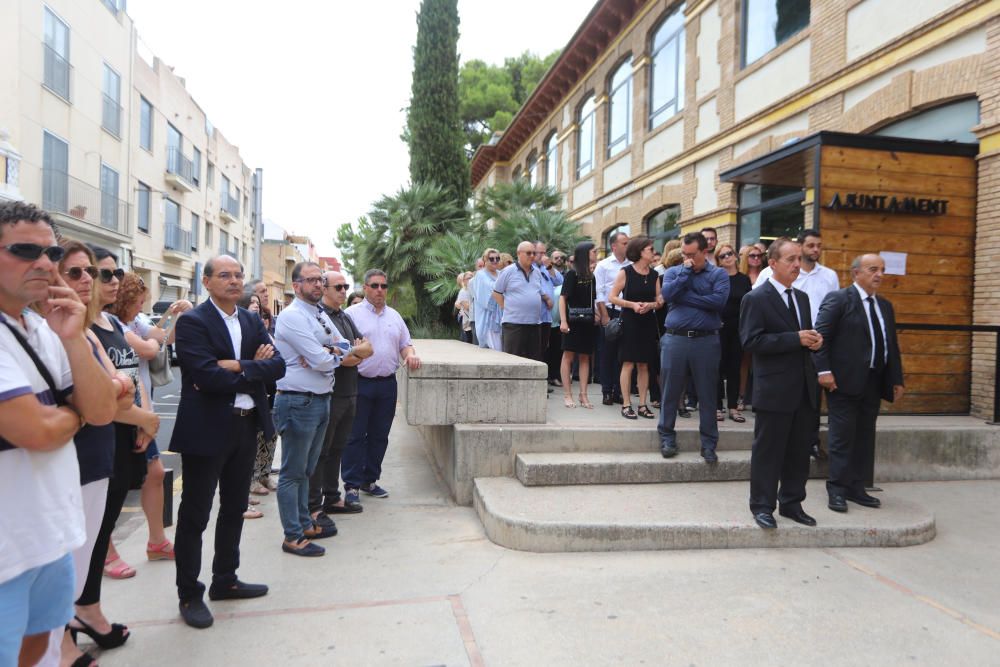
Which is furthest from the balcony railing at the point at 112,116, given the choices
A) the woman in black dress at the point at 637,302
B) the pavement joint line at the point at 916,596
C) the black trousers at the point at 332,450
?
the pavement joint line at the point at 916,596

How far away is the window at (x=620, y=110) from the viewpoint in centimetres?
1686

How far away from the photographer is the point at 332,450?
17.2ft

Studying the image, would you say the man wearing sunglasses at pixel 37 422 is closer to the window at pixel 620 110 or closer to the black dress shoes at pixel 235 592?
the black dress shoes at pixel 235 592

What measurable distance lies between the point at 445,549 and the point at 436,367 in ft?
5.54

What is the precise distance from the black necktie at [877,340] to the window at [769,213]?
191 inches

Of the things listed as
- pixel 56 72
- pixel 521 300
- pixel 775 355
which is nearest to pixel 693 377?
pixel 775 355

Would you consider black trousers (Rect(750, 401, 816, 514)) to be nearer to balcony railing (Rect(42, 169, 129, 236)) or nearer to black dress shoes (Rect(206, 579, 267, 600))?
black dress shoes (Rect(206, 579, 267, 600))

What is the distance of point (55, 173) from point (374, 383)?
21.5 metres

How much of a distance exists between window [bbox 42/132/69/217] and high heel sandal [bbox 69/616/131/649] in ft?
73.6

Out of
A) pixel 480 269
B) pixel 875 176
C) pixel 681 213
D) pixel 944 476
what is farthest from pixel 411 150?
pixel 944 476

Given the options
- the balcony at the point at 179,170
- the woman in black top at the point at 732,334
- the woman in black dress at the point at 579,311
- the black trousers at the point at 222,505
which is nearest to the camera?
the black trousers at the point at 222,505

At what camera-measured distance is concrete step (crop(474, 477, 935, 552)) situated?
4461 millimetres

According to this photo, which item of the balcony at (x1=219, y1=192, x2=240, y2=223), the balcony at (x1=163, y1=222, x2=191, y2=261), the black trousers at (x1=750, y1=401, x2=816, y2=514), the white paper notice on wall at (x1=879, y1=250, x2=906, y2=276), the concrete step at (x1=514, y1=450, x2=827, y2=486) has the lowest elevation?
the concrete step at (x1=514, y1=450, x2=827, y2=486)

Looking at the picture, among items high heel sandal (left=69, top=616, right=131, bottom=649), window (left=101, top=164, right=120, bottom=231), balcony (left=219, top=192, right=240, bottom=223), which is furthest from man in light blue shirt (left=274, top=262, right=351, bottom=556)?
balcony (left=219, top=192, right=240, bottom=223)
